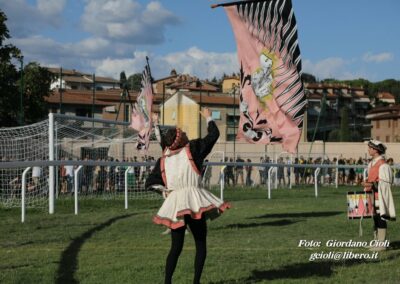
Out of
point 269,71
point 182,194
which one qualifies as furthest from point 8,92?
point 182,194

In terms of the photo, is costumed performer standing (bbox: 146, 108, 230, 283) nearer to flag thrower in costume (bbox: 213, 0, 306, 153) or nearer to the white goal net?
flag thrower in costume (bbox: 213, 0, 306, 153)

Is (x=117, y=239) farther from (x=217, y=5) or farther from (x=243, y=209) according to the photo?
(x=243, y=209)

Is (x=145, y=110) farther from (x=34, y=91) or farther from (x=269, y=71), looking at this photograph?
(x=34, y=91)

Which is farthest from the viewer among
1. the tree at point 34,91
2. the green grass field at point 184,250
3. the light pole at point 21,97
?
the tree at point 34,91

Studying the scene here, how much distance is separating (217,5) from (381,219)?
4398 mm

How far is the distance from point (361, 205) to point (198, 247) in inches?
164

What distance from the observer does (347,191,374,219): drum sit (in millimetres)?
10508

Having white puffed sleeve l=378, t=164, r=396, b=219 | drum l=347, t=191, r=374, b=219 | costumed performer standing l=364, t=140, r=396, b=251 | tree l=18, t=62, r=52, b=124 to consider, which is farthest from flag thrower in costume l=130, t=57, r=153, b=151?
tree l=18, t=62, r=52, b=124

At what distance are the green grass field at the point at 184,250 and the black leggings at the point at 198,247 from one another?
1.73 feet

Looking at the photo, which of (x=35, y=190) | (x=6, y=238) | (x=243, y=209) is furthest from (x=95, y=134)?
(x=6, y=238)

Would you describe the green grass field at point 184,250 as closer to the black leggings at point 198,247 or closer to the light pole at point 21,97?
the black leggings at point 198,247

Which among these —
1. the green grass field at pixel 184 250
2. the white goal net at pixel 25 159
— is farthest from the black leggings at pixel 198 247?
the white goal net at pixel 25 159

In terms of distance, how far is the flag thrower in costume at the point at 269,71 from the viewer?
1039 centimetres

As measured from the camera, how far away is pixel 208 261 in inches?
349
